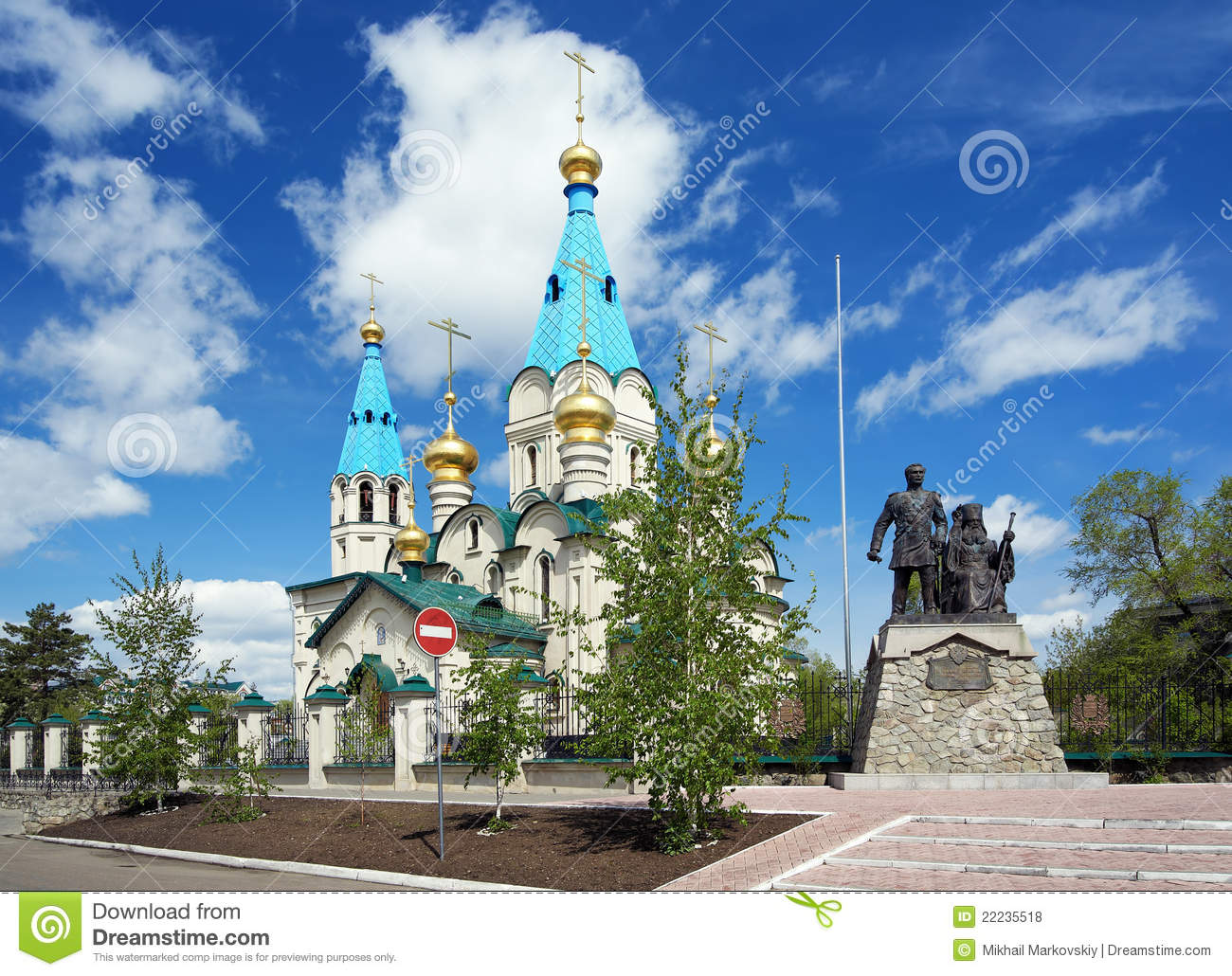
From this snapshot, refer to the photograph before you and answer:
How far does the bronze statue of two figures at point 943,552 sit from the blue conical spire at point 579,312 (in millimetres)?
18750

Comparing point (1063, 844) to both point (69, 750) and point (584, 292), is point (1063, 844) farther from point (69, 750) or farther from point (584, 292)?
point (584, 292)

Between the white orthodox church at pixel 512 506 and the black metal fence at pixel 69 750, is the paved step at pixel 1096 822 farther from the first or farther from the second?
the black metal fence at pixel 69 750

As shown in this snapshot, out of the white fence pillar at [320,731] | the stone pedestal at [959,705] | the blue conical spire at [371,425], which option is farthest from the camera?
the blue conical spire at [371,425]

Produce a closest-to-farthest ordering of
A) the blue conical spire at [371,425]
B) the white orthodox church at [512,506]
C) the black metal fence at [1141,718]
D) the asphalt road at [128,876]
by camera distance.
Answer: the asphalt road at [128,876], the black metal fence at [1141,718], the white orthodox church at [512,506], the blue conical spire at [371,425]

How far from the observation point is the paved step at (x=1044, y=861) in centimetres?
619

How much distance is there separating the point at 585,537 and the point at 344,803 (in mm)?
6152

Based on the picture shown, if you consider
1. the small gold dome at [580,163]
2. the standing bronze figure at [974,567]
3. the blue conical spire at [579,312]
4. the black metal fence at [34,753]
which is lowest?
the black metal fence at [34,753]

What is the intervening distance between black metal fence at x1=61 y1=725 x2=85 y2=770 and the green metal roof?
249 inches

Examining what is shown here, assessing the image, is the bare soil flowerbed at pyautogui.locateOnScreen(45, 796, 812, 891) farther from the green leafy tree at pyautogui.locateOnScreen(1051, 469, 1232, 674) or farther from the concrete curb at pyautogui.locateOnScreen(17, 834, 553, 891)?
the green leafy tree at pyautogui.locateOnScreen(1051, 469, 1232, 674)

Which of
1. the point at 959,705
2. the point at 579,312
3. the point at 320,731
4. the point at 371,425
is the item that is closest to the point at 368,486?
the point at 371,425

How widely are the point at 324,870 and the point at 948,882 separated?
568cm

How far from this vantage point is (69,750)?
22469mm

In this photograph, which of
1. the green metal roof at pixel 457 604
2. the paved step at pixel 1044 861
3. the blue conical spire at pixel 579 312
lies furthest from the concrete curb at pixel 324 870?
the blue conical spire at pixel 579 312

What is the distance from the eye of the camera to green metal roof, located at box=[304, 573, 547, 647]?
78.3 ft
